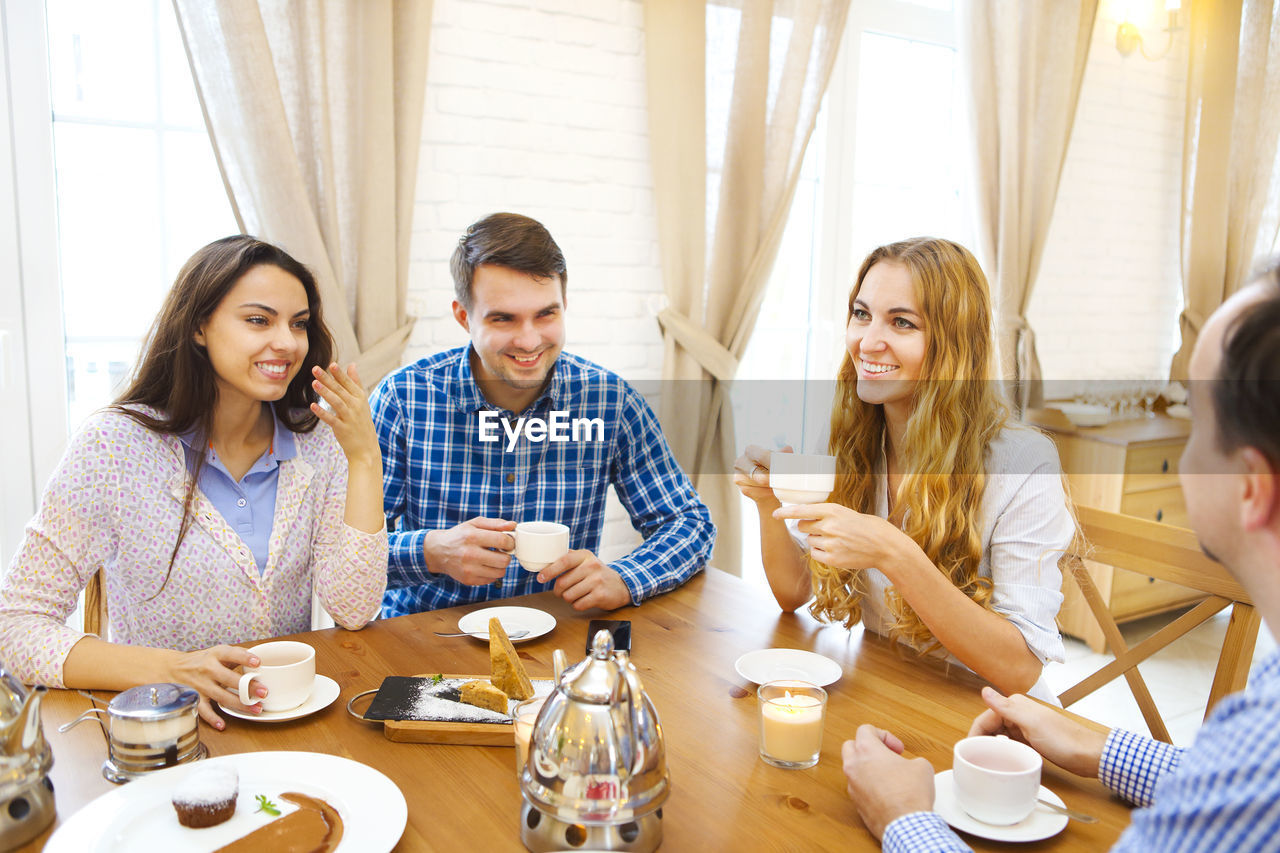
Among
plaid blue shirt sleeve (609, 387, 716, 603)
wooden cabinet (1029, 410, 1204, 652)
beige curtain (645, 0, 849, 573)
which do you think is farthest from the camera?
wooden cabinet (1029, 410, 1204, 652)

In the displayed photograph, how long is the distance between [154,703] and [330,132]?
184cm

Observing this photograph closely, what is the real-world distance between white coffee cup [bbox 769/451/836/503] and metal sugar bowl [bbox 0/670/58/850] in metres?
0.95

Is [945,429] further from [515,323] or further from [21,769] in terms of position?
[21,769]

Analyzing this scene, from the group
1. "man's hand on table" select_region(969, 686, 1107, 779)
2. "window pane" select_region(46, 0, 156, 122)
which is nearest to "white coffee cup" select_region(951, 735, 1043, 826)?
"man's hand on table" select_region(969, 686, 1107, 779)

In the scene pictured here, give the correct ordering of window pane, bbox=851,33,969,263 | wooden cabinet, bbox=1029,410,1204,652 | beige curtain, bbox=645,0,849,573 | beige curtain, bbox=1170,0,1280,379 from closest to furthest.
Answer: beige curtain, bbox=645,0,849,573 < wooden cabinet, bbox=1029,410,1204,652 < window pane, bbox=851,33,969,263 < beige curtain, bbox=1170,0,1280,379

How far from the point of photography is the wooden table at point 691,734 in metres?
0.95

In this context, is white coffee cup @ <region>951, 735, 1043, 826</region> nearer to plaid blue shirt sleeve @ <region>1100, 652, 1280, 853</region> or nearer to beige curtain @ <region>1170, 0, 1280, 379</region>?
plaid blue shirt sleeve @ <region>1100, 652, 1280, 853</region>

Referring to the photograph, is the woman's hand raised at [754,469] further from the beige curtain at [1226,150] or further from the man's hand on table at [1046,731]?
the beige curtain at [1226,150]

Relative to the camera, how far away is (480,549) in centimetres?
159

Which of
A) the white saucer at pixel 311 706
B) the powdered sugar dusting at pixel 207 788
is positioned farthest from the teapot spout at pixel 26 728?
the white saucer at pixel 311 706

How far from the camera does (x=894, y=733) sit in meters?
1.16

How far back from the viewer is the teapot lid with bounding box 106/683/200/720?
985mm

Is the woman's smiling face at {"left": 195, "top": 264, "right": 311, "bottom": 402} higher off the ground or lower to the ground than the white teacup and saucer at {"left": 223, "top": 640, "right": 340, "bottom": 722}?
higher

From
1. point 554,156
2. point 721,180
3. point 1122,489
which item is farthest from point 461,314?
point 1122,489
